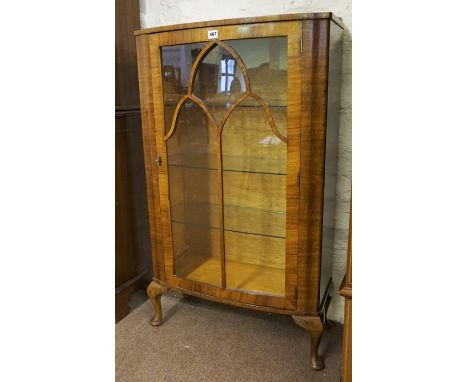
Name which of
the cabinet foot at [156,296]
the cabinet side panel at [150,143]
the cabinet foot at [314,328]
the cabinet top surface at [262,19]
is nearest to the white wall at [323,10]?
the cabinet top surface at [262,19]

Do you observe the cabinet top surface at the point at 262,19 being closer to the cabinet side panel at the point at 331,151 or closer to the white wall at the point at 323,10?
the cabinet side panel at the point at 331,151

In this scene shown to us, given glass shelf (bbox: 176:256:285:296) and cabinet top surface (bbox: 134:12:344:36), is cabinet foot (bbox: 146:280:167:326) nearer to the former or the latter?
glass shelf (bbox: 176:256:285:296)

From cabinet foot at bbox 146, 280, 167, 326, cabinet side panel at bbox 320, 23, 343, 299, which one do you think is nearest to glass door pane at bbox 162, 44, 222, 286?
cabinet foot at bbox 146, 280, 167, 326

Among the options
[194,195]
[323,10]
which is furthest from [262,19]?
[194,195]

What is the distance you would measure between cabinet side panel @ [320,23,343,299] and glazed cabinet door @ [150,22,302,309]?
14cm

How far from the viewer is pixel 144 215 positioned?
1.89 meters

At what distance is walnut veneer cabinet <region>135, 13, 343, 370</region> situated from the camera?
1212mm

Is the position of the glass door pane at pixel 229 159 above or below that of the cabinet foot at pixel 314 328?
above

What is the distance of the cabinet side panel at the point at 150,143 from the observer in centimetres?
140

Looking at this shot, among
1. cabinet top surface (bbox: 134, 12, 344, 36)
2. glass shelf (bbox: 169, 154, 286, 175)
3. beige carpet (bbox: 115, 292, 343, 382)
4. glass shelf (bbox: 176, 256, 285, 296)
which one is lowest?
beige carpet (bbox: 115, 292, 343, 382)

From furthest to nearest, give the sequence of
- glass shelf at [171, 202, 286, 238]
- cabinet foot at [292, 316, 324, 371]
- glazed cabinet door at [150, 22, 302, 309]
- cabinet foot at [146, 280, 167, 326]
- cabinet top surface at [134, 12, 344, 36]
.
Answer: cabinet foot at [146, 280, 167, 326]
glass shelf at [171, 202, 286, 238]
cabinet foot at [292, 316, 324, 371]
glazed cabinet door at [150, 22, 302, 309]
cabinet top surface at [134, 12, 344, 36]

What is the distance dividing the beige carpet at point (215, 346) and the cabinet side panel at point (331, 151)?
27cm
